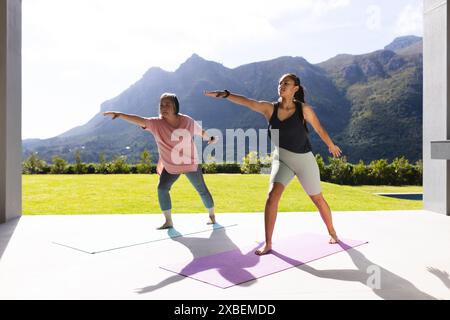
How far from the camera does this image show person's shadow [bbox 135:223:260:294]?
249cm

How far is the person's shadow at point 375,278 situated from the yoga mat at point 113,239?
1.27 meters

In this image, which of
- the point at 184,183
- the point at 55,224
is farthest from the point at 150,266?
the point at 184,183

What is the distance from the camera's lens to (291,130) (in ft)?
10.8

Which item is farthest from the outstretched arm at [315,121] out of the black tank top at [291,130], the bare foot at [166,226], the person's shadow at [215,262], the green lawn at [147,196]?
the green lawn at [147,196]

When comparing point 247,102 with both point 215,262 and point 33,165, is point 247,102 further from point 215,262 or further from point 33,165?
point 33,165

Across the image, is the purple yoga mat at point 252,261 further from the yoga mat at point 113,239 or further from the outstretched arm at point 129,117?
the outstretched arm at point 129,117

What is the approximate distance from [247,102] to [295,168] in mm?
676

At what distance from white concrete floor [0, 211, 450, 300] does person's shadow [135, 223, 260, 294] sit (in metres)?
0.02

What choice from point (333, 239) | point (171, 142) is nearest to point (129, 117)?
point (171, 142)

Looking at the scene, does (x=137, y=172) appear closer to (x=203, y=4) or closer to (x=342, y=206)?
(x=342, y=206)

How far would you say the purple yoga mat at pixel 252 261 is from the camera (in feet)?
8.38

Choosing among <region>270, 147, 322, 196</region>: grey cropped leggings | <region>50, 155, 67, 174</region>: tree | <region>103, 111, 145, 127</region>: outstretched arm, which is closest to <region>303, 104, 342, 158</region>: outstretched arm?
<region>270, 147, 322, 196</region>: grey cropped leggings

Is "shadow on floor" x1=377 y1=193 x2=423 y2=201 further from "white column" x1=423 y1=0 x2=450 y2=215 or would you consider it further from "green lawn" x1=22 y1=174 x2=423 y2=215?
"white column" x1=423 y1=0 x2=450 y2=215

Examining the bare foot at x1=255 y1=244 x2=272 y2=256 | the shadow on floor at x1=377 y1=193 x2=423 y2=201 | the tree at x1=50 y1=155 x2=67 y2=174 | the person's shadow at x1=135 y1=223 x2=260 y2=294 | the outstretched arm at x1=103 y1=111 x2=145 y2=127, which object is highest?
the outstretched arm at x1=103 y1=111 x2=145 y2=127
